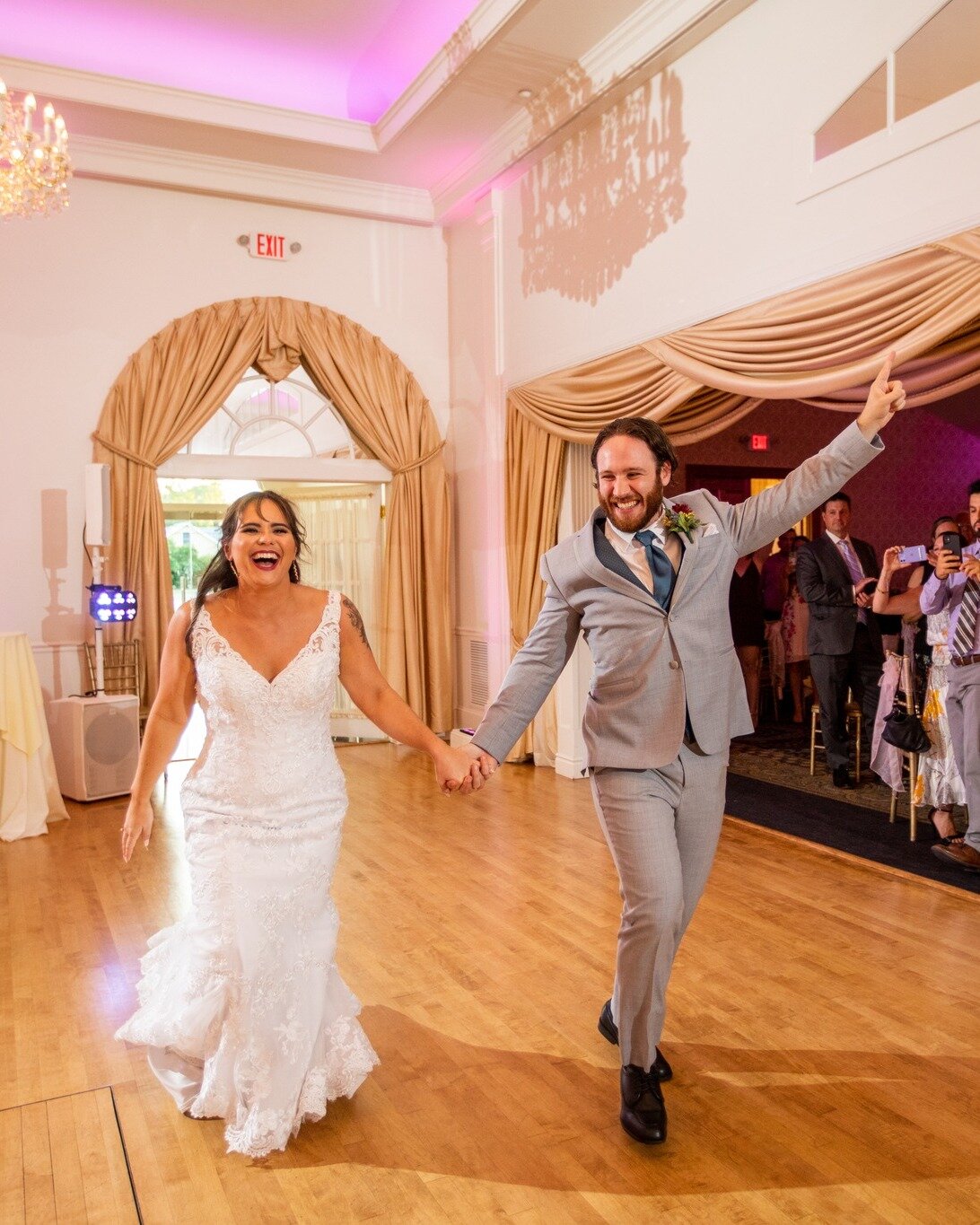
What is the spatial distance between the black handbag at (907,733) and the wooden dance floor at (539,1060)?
60cm

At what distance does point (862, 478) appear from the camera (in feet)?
34.3

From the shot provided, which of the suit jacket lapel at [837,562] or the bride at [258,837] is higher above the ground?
the suit jacket lapel at [837,562]

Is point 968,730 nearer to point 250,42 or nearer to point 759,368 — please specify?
point 759,368

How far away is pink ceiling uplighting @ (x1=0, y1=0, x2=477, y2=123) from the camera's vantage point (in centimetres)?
591

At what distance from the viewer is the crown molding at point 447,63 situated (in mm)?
5266

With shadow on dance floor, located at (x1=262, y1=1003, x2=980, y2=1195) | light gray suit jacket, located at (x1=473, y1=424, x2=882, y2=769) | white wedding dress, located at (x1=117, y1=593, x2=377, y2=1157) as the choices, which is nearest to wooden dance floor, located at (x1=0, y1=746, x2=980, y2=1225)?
shadow on dance floor, located at (x1=262, y1=1003, x2=980, y2=1195)

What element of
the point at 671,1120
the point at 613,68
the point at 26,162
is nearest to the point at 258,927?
the point at 671,1120

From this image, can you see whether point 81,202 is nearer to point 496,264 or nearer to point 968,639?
point 496,264

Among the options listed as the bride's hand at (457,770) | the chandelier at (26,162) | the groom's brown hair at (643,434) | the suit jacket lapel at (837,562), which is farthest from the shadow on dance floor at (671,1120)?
the chandelier at (26,162)

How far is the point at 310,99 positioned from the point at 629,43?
105 inches

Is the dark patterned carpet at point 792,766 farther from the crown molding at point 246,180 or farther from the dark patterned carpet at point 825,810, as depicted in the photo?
the crown molding at point 246,180

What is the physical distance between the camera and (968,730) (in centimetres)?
424

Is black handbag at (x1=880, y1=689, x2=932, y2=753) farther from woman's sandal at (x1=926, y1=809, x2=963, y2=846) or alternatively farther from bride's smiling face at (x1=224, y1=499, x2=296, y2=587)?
bride's smiling face at (x1=224, y1=499, x2=296, y2=587)

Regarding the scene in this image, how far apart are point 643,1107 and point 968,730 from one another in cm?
258
